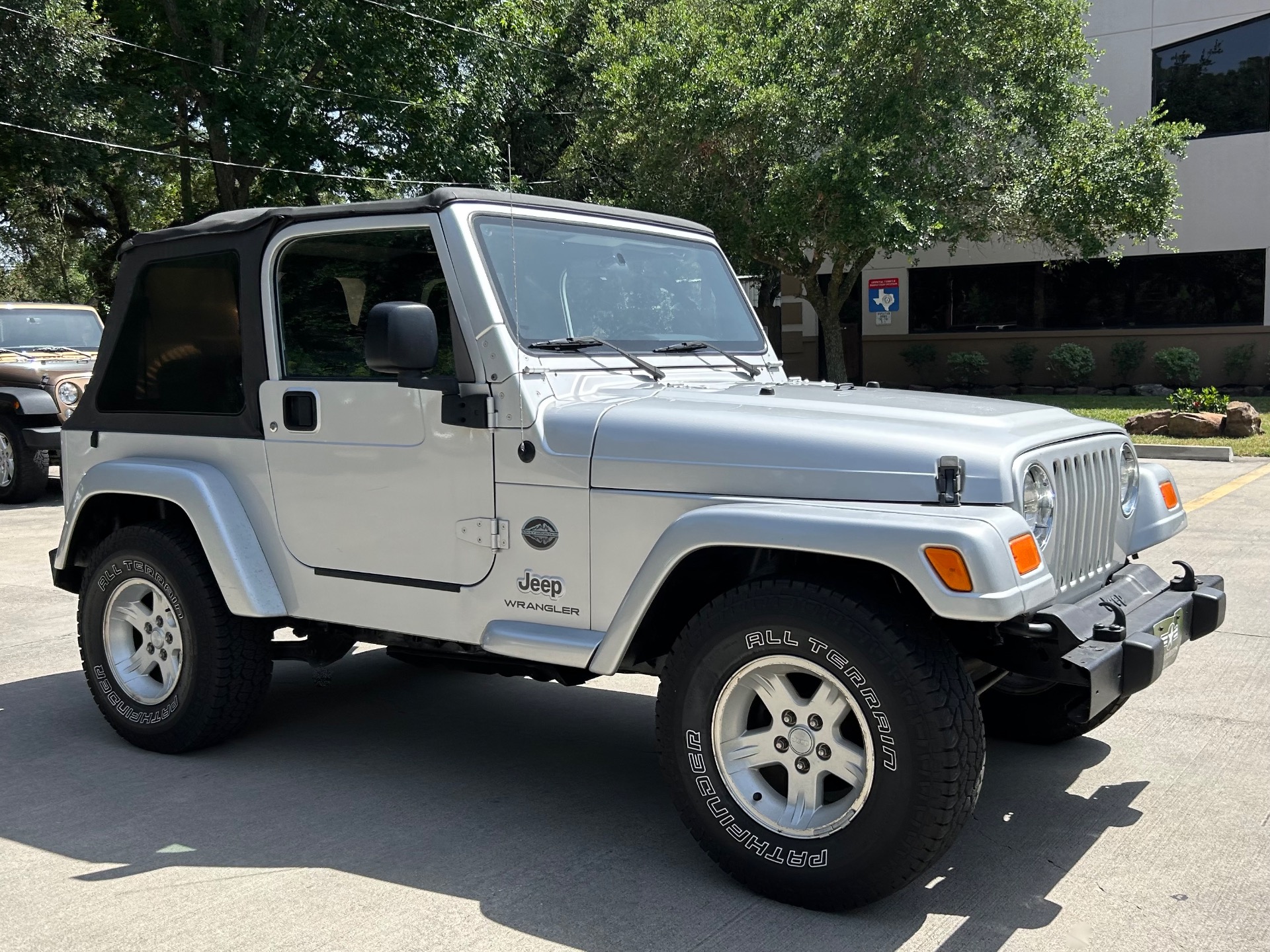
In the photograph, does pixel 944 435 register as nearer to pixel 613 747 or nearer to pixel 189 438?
pixel 613 747

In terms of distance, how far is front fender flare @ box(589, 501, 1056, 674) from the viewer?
120 inches

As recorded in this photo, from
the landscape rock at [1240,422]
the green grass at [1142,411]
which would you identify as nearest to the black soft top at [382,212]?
the green grass at [1142,411]

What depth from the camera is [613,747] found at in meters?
4.96

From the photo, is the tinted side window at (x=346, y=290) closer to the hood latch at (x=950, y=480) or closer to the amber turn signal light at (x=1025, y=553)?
the hood latch at (x=950, y=480)

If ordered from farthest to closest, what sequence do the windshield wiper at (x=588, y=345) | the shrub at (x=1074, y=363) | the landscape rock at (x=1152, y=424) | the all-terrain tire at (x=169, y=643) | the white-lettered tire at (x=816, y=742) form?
the shrub at (x=1074, y=363), the landscape rock at (x=1152, y=424), the all-terrain tire at (x=169, y=643), the windshield wiper at (x=588, y=345), the white-lettered tire at (x=816, y=742)

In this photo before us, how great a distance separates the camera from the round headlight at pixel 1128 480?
13.7 feet

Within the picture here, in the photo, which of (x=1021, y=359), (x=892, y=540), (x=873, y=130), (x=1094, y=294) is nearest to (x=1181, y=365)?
(x=1094, y=294)

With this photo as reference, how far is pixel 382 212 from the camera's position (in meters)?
4.22

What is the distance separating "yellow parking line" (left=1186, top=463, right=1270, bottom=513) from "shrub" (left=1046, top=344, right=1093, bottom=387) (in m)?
10.1

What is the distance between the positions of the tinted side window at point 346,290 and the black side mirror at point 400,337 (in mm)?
277

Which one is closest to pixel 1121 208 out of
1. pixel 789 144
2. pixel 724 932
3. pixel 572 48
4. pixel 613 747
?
pixel 789 144

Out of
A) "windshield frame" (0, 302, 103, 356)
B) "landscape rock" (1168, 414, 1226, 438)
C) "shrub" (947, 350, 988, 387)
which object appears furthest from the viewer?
"shrub" (947, 350, 988, 387)

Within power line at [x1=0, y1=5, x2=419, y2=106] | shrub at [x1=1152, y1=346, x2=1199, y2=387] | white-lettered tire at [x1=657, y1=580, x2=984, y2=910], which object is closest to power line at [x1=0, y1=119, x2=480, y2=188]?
power line at [x1=0, y1=5, x2=419, y2=106]

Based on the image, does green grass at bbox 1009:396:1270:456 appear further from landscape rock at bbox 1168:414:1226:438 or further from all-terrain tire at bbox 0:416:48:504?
all-terrain tire at bbox 0:416:48:504
